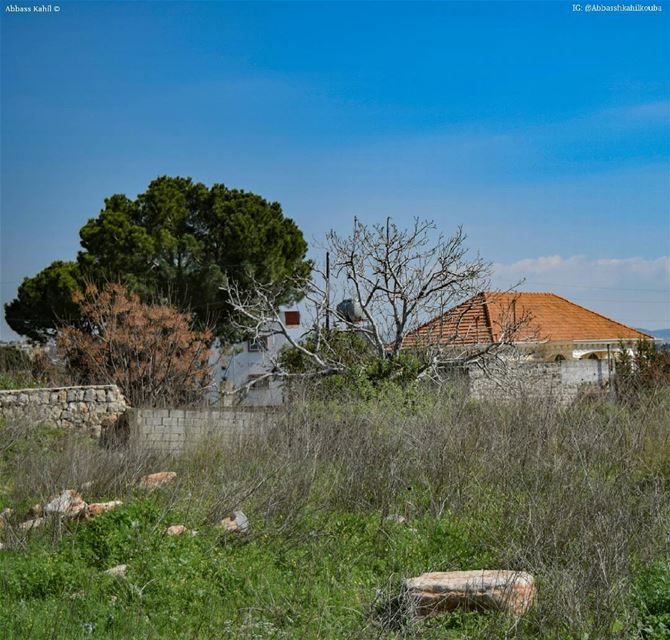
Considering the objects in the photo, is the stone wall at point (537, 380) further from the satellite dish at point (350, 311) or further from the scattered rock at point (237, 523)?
the scattered rock at point (237, 523)

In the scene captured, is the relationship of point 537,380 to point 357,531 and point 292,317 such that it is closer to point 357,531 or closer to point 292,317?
point 357,531

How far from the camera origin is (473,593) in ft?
17.5

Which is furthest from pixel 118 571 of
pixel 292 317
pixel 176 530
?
pixel 292 317

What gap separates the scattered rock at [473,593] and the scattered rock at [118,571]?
193cm

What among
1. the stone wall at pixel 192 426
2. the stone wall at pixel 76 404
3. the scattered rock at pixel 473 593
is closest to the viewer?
the scattered rock at pixel 473 593

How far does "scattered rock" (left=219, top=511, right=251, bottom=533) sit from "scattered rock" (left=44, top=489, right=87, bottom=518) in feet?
3.82

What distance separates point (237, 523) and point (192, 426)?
4.45m

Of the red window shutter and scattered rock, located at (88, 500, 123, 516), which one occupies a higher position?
the red window shutter

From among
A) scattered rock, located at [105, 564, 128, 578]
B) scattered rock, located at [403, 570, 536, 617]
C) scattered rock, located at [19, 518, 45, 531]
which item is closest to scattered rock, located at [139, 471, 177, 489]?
scattered rock, located at [19, 518, 45, 531]

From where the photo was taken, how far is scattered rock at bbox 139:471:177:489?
314 inches

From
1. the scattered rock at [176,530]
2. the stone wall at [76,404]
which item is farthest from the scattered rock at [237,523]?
the stone wall at [76,404]

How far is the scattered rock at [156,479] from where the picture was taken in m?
7.97

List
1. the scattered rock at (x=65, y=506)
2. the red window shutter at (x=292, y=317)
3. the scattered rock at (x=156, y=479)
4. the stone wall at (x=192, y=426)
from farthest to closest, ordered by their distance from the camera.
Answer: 1. the red window shutter at (x=292, y=317)
2. the stone wall at (x=192, y=426)
3. the scattered rock at (x=156, y=479)
4. the scattered rock at (x=65, y=506)

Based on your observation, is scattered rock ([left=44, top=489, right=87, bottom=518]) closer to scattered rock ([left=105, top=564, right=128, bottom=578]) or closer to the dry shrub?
scattered rock ([left=105, top=564, right=128, bottom=578])
